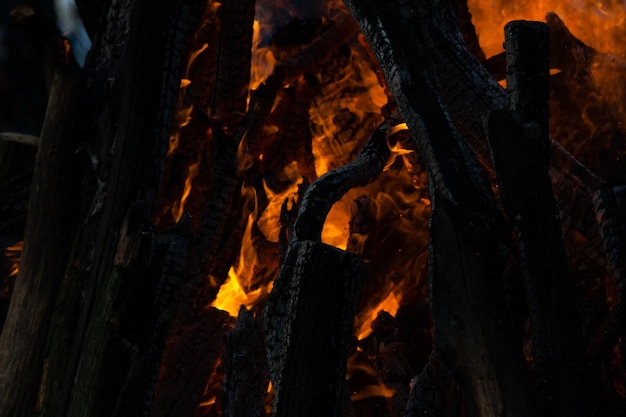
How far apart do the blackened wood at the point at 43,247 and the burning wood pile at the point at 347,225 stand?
0.21 feet

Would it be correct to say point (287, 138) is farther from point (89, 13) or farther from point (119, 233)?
point (89, 13)

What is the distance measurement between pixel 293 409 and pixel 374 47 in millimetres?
1550

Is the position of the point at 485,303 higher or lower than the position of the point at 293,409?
higher

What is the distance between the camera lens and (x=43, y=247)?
3867mm

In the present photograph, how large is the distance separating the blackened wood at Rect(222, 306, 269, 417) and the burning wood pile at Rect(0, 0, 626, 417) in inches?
0.4

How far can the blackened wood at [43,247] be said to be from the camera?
145 inches

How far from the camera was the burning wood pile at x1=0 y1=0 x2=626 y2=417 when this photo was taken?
7.68 ft

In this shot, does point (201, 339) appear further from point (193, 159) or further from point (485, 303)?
point (485, 303)

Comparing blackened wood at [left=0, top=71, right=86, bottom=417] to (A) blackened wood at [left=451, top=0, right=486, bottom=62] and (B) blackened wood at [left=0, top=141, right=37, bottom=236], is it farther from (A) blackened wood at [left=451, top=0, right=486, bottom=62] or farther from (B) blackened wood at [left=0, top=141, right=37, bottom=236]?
(A) blackened wood at [left=451, top=0, right=486, bottom=62]

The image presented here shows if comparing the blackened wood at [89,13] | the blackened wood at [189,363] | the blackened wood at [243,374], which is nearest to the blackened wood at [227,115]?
the blackened wood at [189,363]

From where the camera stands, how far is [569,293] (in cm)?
235

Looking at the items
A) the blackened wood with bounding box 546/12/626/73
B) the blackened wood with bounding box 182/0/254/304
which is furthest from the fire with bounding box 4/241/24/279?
the blackened wood with bounding box 546/12/626/73

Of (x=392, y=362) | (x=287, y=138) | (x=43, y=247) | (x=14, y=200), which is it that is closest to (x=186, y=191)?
(x=287, y=138)

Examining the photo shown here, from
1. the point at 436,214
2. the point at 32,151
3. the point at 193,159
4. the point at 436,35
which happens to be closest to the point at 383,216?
the point at 193,159
